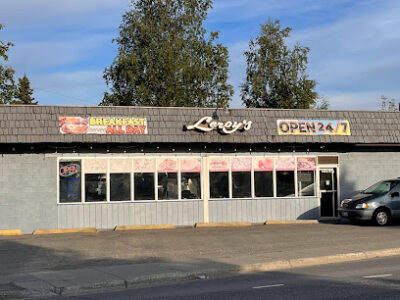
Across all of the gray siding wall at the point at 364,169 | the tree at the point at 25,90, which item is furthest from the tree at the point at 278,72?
the tree at the point at 25,90

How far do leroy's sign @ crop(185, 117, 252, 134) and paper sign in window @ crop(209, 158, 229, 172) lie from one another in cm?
137

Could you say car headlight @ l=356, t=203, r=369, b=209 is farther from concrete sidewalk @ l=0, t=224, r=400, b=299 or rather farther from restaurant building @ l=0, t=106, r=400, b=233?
restaurant building @ l=0, t=106, r=400, b=233

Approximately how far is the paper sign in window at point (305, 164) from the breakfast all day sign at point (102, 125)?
22.0 ft

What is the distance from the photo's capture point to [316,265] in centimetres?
1320

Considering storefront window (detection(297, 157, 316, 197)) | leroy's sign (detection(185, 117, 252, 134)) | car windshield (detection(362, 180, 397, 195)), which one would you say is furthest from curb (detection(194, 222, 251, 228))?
car windshield (detection(362, 180, 397, 195))

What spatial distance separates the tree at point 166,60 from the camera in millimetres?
41469

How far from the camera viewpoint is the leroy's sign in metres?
21.3

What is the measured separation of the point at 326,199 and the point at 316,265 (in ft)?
36.4

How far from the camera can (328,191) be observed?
2392 centimetres

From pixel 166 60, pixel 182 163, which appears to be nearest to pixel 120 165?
pixel 182 163

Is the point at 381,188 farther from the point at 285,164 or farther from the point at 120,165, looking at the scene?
the point at 120,165

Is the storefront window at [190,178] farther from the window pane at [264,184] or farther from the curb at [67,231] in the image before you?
the curb at [67,231]

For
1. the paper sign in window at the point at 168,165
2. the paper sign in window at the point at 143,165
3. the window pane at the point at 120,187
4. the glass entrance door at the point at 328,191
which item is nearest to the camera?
the window pane at the point at 120,187

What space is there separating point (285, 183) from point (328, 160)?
7.06 ft
